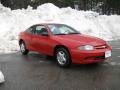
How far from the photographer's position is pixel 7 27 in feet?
65.9

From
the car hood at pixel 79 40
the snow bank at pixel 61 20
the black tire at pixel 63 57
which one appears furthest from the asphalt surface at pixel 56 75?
the snow bank at pixel 61 20

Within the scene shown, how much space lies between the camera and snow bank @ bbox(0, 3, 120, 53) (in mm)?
20422

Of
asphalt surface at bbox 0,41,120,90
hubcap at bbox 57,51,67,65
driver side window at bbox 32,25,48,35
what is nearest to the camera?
asphalt surface at bbox 0,41,120,90

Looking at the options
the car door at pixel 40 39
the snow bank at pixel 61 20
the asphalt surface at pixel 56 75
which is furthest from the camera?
the snow bank at pixel 61 20

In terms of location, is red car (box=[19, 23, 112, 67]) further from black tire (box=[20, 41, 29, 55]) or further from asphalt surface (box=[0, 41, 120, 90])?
black tire (box=[20, 41, 29, 55])

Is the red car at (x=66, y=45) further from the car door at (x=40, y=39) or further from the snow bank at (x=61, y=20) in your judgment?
the snow bank at (x=61, y=20)

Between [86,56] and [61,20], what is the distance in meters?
13.4

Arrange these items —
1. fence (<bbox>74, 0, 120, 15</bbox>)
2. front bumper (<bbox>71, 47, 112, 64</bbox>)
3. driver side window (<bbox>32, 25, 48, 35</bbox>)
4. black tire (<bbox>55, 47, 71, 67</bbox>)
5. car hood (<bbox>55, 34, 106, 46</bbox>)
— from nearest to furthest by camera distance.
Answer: front bumper (<bbox>71, 47, 112, 64</bbox>) < car hood (<bbox>55, 34, 106, 46</bbox>) < black tire (<bbox>55, 47, 71, 67</bbox>) < driver side window (<bbox>32, 25, 48, 35</bbox>) < fence (<bbox>74, 0, 120, 15</bbox>)

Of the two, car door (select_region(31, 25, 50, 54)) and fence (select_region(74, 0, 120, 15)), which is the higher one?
fence (select_region(74, 0, 120, 15))

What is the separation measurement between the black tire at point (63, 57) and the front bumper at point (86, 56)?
9.5 inches

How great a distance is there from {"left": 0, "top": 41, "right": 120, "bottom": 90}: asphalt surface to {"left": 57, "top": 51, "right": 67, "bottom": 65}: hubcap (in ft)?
0.75

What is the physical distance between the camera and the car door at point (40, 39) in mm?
10102

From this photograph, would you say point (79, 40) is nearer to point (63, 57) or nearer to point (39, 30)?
point (63, 57)

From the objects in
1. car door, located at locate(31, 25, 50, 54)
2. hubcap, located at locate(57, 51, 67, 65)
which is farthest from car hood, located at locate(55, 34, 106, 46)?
car door, located at locate(31, 25, 50, 54)
